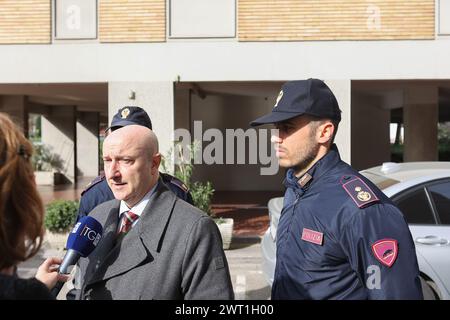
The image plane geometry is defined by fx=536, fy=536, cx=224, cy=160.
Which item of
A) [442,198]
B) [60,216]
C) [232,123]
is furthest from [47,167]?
[442,198]

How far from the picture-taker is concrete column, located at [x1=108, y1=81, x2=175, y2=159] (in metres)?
9.62

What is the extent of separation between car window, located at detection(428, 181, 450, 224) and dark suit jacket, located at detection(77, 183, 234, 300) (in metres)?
3.34

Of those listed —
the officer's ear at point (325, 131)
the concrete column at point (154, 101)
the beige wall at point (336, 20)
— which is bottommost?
the officer's ear at point (325, 131)

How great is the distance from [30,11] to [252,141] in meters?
6.38

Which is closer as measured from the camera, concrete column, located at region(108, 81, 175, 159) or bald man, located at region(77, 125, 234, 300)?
bald man, located at region(77, 125, 234, 300)

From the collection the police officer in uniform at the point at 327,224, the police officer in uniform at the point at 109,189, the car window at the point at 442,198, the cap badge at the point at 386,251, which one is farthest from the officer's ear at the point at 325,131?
the car window at the point at 442,198

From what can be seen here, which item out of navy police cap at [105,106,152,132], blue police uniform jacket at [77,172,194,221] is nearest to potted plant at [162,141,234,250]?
blue police uniform jacket at [77,172,194,221]

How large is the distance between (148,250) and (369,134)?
1476 cm

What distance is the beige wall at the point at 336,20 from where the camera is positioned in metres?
9.34

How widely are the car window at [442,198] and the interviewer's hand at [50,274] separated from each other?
377 cm

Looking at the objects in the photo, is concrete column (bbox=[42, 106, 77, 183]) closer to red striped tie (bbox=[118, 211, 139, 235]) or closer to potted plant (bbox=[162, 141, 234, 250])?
potted plant (bbox=[162, 141, 234, 250])

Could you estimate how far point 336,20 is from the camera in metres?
9.38

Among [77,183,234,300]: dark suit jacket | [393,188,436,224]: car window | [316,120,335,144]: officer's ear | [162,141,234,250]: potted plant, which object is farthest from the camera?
[162,141,234,250]: potted plant

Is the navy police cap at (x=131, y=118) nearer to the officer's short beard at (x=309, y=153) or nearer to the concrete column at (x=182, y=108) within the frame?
the officer's short beard at (x=309, y=153)
